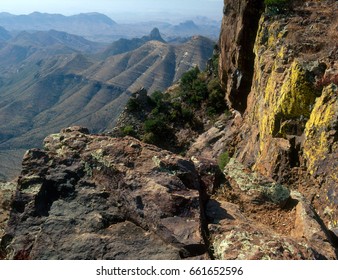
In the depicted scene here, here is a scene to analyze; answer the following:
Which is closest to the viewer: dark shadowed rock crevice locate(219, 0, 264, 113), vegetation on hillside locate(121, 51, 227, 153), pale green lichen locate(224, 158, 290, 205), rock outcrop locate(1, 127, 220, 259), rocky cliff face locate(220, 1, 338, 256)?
rock outcrop locate(1, 127, 220, 259)

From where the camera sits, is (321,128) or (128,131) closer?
(321,128)

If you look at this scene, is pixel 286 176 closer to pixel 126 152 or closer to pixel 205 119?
pixel 126 152

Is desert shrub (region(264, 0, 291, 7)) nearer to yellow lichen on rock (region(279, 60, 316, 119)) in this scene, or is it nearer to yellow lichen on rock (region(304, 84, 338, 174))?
yellow lichen on rock (region(279, 60, 316, 119))

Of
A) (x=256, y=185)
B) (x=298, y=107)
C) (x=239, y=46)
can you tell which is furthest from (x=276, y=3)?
(x=256, y=185)

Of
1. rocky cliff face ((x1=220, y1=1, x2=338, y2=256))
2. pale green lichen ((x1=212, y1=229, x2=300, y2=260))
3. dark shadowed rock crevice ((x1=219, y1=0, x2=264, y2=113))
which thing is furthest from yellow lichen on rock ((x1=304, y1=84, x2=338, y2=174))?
dark shadowed rock crevice ((x1=219, y1=0, x2=264, y2=113))

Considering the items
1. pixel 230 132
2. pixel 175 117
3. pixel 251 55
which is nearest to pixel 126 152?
pixel 251 55

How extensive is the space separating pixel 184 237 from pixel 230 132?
2276 cm

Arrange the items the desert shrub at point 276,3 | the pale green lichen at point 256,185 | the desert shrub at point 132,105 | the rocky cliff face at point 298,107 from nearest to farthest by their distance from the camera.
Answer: the pale green lichen at point 256,185 < the rocky cliff face at point 298,107 < the desert shrub at point 276,3 < the desert shrub at point 132,105

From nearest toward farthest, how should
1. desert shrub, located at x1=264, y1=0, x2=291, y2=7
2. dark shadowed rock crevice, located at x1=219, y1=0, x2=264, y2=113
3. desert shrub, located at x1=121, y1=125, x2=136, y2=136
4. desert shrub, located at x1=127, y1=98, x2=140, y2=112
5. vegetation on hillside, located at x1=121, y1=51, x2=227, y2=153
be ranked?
desert shrub, located at x1=264, y1=0, x2=291, y2=7
dark shadowed rock crevice, located at x1=219, y1=0, x2=264, y2=113
vegetation on hillside, located at x1=121, y1=51, x2=227, y2=153
desert shrub, located at x1=121, y1=125, x2=136, y2=136
desert shrub, located at x1=127, y1=98, x2=140, y2=112

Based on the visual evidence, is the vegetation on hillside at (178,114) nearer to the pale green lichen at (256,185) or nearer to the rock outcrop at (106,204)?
the pale green lichen at (256,185)

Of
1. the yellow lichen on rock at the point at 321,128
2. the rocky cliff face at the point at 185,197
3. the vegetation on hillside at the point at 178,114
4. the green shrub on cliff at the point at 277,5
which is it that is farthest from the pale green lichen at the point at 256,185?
the vegetation on hillside at the point at 178,114

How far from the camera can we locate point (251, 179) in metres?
11.4

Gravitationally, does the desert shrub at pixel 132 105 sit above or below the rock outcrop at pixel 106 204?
below

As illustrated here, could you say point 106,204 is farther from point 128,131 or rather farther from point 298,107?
point 128,131
